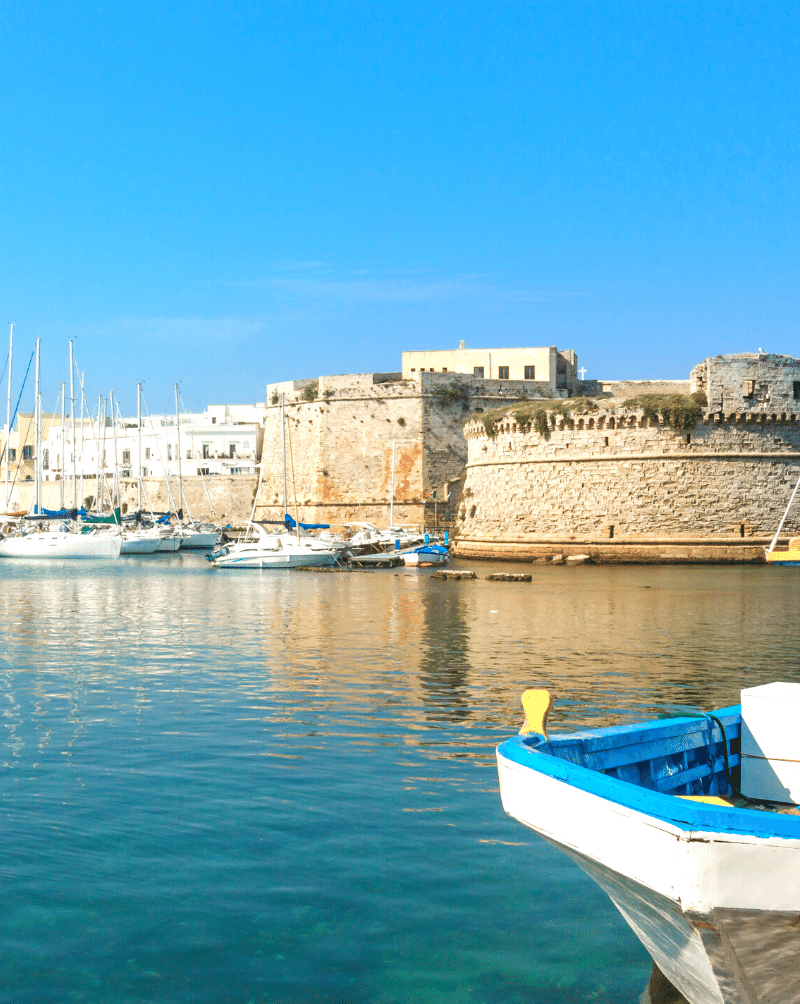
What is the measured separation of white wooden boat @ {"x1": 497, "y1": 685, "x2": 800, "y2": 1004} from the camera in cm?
294

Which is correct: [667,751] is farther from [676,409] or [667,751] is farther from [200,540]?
[200,540]

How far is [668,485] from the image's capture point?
28500 mm

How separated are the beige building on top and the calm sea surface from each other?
→ 28999 mm

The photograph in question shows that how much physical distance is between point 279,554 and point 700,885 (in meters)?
27.6

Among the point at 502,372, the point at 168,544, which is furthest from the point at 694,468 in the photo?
the point at 168,544

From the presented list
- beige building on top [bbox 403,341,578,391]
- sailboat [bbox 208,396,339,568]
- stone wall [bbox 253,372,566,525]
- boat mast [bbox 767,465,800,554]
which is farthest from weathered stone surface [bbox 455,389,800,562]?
beige building on top [bbox 403,341,578,391]

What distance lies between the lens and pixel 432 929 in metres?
4.51

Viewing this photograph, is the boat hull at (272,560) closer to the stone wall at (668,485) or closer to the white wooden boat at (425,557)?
the white wooden boat at (425,557)

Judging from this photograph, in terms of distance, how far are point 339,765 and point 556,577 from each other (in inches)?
741

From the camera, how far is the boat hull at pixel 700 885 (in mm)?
2938

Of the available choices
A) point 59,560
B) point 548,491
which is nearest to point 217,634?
point 548,491

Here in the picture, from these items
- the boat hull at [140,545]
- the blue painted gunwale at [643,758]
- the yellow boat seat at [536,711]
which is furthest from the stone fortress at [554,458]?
the yellow boat seat at [536,711]

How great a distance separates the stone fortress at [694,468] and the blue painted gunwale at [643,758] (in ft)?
79.6

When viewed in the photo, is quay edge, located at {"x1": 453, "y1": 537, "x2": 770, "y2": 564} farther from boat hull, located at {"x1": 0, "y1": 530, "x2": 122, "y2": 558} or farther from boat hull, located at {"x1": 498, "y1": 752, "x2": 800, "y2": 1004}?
boat hull, located at {"x1": 498, "y1": 752, "x2": 800, "y2": 1004}
